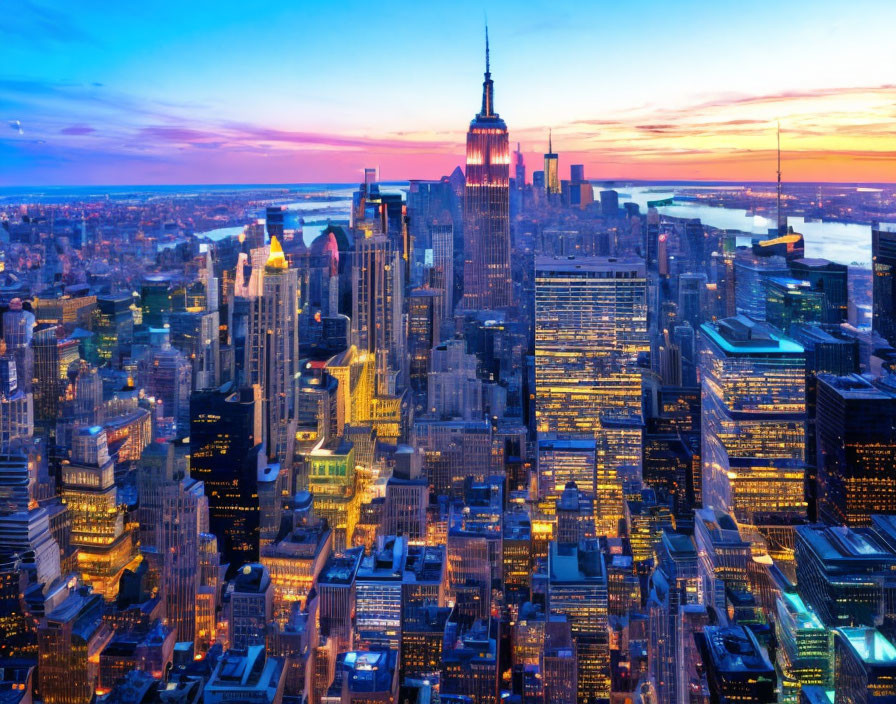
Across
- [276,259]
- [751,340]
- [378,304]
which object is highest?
[276,259]

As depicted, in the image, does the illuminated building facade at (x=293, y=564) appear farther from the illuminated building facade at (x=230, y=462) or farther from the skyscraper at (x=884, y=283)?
the skyscraper at (x=884, y=283)

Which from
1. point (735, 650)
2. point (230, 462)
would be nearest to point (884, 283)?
point (735, 650)

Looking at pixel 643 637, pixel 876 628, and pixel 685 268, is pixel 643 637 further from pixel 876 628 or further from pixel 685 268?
pixel 685 268

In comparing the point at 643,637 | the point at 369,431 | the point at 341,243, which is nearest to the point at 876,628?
the point at 643,637

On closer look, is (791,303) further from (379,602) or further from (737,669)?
(737,669)

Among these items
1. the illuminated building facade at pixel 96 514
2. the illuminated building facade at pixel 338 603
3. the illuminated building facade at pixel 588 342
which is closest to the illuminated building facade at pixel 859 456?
the illuminated building facade at pixel 588 342

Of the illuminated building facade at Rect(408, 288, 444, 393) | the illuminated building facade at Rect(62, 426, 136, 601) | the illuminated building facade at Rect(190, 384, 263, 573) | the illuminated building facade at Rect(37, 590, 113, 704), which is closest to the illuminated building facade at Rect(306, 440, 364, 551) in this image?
the illuminated building facade at Rect(190, 384, 263, 573)
